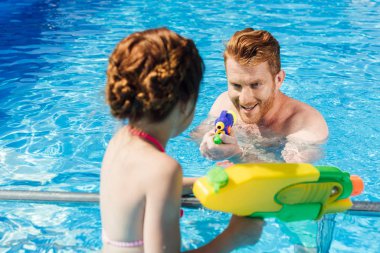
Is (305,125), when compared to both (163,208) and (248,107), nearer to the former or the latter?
(248,107)

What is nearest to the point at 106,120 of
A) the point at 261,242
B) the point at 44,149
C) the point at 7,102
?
the point at 44,149

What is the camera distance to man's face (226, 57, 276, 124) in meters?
3.47

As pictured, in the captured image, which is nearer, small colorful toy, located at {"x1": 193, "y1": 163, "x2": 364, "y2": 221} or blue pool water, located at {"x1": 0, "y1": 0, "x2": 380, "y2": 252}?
small colorful toy, located at {"x1": 193, "y1": 163, "x2": 364, "y2": 221}

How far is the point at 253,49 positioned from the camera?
3.46m

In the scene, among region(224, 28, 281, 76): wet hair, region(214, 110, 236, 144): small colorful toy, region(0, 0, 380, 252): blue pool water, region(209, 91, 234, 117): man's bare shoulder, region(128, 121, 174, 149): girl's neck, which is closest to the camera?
region(128, 121, 174, 149): girl's neck

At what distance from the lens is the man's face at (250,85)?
3.47 m

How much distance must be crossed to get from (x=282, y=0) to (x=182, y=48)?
8284 mm

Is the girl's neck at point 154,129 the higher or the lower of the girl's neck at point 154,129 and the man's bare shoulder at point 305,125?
the higher

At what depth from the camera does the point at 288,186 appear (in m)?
1.96

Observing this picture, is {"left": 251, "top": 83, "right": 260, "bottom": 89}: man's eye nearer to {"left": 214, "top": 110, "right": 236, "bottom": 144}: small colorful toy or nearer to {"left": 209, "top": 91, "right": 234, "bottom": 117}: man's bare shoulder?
{"left": 214, "top": 110, "right": 236, "bottom": 144}: small colorful toy

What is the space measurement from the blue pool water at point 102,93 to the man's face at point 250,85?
0.79m

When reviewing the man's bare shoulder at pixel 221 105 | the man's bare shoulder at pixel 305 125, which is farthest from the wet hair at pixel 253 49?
the man's bare shoulder at pixel 221 105

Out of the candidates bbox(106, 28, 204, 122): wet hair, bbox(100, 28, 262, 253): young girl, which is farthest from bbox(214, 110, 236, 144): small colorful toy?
bbox(106, 28, 204, 122): wet hair

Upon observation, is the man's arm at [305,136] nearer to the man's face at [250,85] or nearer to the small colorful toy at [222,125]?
the man's face at [250,85]
